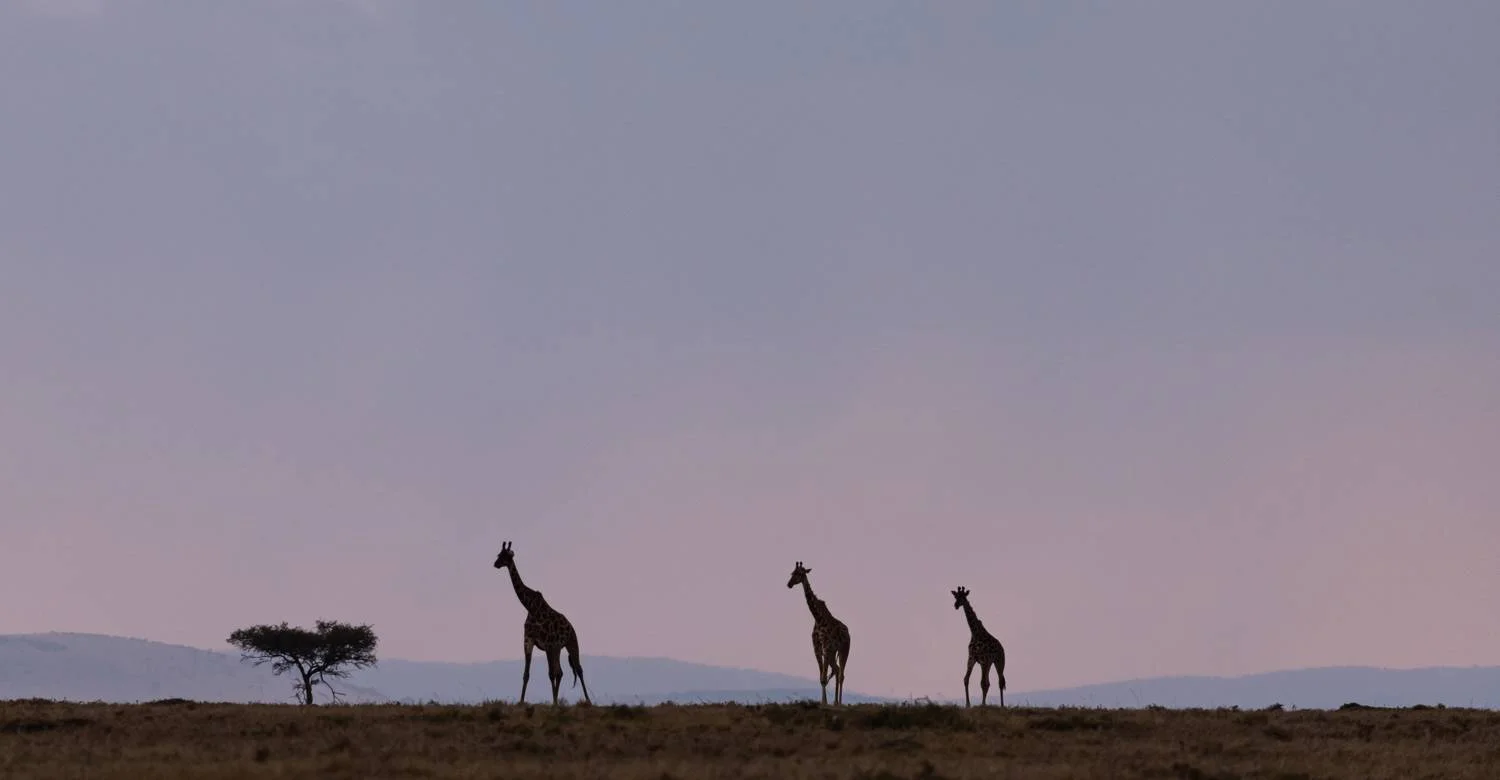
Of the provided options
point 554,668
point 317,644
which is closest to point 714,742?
point 554,668

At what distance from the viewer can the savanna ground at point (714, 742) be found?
92.3ft

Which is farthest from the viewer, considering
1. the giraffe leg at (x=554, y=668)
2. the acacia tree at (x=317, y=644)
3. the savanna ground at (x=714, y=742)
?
the acacia tree at (x=317, y=644)

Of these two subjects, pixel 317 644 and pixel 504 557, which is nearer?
pixel 504 557

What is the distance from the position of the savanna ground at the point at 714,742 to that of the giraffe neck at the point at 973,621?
633 cm

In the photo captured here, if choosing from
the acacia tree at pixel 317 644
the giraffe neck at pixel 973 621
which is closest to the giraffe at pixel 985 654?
the giraffe neck at pixel 973 621

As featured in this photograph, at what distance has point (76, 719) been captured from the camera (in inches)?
1389

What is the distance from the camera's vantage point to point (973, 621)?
4653 centimetres

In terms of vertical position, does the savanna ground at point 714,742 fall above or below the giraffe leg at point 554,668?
below

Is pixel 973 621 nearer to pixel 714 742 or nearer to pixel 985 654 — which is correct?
pixel 985 654

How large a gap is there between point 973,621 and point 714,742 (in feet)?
53.2

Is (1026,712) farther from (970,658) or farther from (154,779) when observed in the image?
(154,779)

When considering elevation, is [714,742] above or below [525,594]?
below

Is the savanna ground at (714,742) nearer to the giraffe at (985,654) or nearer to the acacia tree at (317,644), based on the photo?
the giraffe at (985,654)

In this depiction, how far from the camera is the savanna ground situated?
28.1 m
